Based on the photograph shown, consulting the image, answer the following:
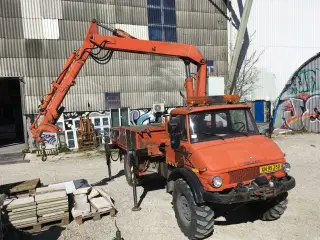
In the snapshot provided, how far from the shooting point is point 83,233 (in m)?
6.29

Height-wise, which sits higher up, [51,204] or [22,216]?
[51,204]

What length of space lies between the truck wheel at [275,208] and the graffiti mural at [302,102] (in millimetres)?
16148

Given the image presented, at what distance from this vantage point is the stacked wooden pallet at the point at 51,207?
6.52 metres

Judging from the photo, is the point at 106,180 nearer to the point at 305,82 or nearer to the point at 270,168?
the point at 270,168

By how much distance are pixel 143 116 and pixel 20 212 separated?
46.1 ft

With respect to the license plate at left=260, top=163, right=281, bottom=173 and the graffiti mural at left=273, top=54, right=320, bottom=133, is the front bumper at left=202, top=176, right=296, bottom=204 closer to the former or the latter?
the license plate at left=260, top=163, right=281, bottom=173

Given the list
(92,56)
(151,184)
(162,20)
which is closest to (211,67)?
(162,20)

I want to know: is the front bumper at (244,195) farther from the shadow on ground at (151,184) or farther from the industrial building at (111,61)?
the industrial building at (111,61)

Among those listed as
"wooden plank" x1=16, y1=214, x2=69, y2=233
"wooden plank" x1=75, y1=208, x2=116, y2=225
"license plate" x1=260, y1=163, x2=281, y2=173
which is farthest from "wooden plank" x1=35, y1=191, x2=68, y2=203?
"license plate" x1=260, y1=163, x2=281, y2=173

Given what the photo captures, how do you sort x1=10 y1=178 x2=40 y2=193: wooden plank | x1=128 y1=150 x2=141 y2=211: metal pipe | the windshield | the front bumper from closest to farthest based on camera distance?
the front bumper < the windshield < x1=128 y1=150 x2=141 y2=211: metal pipe < x1=10 y1=178 x2=40 y2=193: wooden plank

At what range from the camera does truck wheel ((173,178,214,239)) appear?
5422 mm

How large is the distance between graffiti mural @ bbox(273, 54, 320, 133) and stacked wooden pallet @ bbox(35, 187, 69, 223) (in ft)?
61.2

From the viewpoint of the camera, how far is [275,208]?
20.0 feet

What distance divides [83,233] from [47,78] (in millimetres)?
13655
